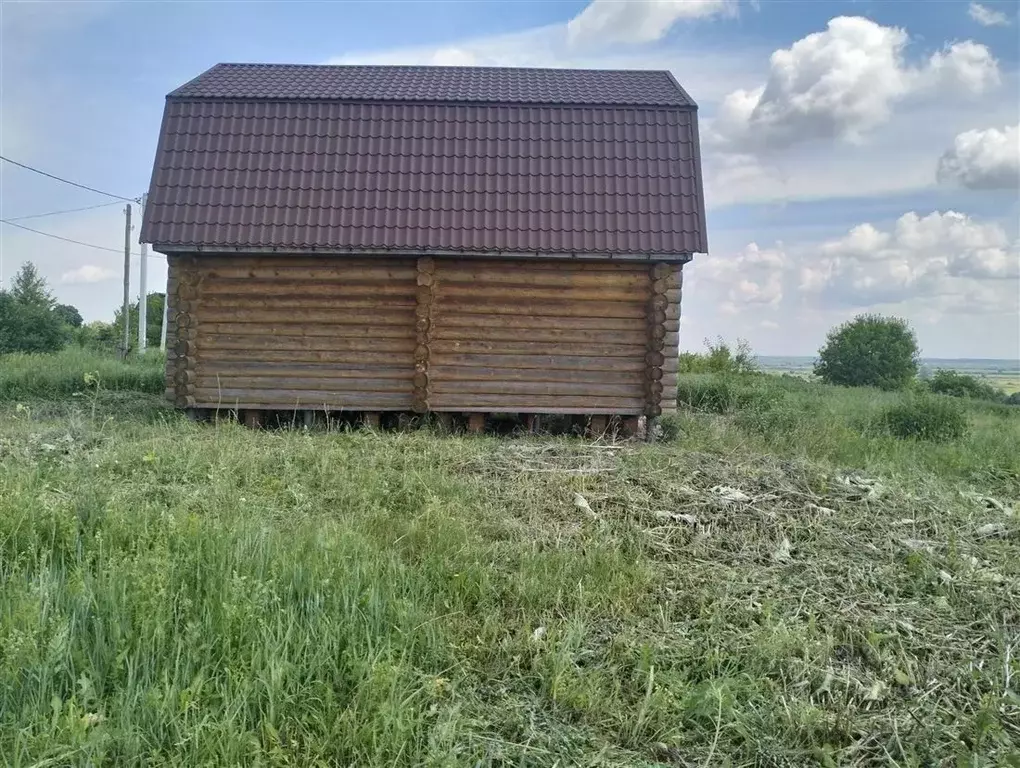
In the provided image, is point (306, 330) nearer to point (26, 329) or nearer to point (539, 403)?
point (539, 403)

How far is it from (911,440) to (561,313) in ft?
17.6

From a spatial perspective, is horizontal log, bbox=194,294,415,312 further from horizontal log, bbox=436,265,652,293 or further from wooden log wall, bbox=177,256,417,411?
horizontal log, bbox=436,265,652,293

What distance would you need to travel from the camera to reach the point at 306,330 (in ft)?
34.2

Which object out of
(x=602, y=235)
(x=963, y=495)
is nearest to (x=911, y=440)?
(x=963, y=495)

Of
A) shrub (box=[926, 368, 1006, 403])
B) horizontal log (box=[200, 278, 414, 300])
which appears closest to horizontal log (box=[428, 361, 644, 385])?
horizontal log (box=[200, 278, 414, 300])

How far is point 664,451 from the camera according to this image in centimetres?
853

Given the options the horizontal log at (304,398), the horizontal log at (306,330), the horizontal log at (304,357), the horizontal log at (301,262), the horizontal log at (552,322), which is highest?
the horizontal log at (301,262)

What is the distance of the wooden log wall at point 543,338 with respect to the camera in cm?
1038

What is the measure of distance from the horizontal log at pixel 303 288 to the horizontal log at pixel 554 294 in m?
0.95

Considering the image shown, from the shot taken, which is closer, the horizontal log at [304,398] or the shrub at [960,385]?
the horizontal log at [304,398]

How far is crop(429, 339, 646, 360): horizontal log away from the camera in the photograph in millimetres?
10398

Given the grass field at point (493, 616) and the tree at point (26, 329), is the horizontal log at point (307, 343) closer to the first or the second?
the grass field at point (493, 616)

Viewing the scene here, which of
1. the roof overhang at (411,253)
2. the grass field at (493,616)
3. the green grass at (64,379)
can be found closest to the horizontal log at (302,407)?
the roof overhang at (411,253)

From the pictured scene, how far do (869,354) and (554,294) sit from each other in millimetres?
34234
